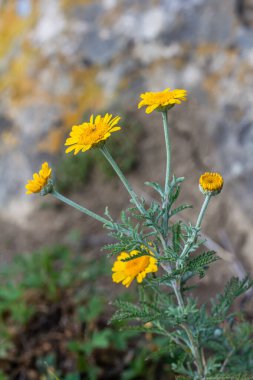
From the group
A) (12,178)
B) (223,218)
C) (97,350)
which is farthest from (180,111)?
(97,350)

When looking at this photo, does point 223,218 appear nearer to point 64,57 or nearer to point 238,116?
point 238,116

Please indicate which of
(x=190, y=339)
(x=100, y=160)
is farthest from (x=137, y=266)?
(x=100, y=160)

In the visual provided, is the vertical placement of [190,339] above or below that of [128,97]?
below

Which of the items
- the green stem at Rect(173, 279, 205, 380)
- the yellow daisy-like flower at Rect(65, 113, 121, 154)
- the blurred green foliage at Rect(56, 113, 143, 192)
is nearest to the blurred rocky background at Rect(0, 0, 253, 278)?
the blurred green foliage at Rect(56, 113, 143, 192)

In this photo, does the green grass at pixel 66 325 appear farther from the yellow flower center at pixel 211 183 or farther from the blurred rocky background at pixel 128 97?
the yellow flower center at pixel 211 183

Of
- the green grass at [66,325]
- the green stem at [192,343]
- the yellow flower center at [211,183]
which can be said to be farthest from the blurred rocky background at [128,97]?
the yellow flower center at [211,183]

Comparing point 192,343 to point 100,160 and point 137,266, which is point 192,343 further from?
point 100,160
